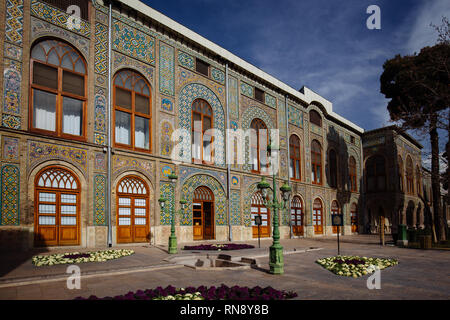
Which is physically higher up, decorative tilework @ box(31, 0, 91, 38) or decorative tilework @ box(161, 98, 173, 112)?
decorative tilework @ box(31, 0, 91, 38)

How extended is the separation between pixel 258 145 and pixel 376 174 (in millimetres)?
19540

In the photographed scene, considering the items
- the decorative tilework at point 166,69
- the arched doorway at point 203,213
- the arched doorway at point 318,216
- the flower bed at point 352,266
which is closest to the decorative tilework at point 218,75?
the decorative tilework at point 166,69

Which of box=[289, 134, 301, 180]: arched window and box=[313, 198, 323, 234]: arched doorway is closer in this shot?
box=[289, 134, 301, 180]: arched window

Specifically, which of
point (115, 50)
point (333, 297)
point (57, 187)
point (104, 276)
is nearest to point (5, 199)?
point (57, 187)

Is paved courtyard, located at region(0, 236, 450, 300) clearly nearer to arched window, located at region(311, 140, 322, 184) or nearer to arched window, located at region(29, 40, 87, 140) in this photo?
Result: arched window, located at region(29, 40, 87, 140)

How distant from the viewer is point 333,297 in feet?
19.9

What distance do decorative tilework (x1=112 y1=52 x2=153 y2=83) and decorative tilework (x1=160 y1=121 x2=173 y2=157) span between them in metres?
2.31

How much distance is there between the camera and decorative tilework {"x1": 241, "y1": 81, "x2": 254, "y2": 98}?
21.7m

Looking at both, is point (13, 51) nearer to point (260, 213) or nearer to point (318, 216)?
point (260, 213)

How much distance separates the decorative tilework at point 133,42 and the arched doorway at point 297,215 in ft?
48.3

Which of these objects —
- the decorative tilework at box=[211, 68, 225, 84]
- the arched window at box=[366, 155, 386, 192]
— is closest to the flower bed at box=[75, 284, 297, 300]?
the decorative tilework at box=[211, 68, 225, 84]

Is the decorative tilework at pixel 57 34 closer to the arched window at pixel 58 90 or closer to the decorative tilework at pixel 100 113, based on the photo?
the arched window at pixel 58 90

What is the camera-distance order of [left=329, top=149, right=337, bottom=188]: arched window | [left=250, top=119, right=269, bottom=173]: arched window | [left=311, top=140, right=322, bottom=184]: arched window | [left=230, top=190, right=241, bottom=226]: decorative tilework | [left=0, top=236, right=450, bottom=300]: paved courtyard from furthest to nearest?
[left=329, top=149, right=337, bottom=188]: arched window < [left=311, top=140, right=322, bottom=184]: arched window < [left=250, top=119, right=269, bottom=173]: arched window < [left=230, top=190, right=241, bottom=226]: decorative tilework < [left=0, top=236, right=450, bottom=300]: paved courtyard
